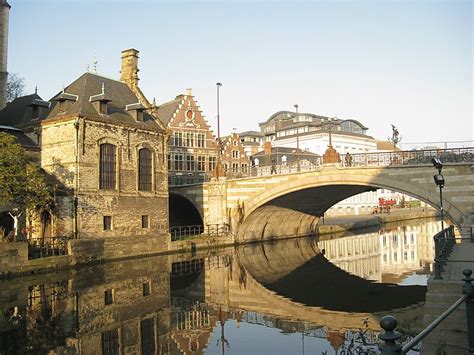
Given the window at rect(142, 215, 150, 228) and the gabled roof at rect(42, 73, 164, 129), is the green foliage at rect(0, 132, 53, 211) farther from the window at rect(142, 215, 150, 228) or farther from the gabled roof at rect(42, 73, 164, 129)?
the window at rect(142, 215, 150, 228)

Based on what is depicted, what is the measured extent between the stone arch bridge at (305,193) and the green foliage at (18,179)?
16.0 metres

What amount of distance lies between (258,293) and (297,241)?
Result: 22.0 metres

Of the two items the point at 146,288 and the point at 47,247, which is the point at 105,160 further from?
the point at 146,288

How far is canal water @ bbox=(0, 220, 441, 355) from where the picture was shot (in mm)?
12609

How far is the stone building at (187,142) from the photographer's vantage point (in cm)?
4619

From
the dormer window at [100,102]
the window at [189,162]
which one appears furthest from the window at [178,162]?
the dormer window at [100,102]

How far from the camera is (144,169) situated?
1256 inches

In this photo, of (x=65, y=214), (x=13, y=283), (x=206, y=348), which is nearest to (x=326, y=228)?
(x=65, y=214)

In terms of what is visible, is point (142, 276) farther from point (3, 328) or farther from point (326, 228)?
point (326, 228)

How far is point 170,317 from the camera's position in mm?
15281

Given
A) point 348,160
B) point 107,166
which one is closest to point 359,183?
point 348,160

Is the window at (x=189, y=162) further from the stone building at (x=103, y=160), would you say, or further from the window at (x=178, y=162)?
the stone building at (x=103, y=160)

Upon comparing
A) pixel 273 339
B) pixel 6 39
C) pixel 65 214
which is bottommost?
pixel 273 339

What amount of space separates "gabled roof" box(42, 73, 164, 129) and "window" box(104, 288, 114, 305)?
12254 mm
